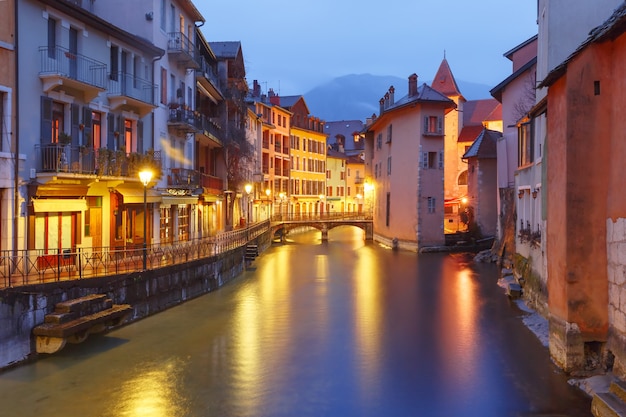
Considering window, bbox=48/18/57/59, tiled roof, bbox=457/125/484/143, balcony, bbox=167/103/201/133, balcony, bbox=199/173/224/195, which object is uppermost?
tiled roof, bbox=457/125/484/143

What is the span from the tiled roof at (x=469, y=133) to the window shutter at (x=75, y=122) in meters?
57.3

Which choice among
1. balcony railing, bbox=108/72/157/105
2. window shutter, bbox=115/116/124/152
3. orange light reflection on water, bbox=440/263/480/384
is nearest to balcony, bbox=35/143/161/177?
window shutter, bbox=115/116/124/152

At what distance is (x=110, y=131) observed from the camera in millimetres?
22344

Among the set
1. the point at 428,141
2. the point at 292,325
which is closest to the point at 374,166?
the point at 428,141

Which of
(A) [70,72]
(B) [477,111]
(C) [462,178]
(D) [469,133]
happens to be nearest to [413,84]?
(D) [469,133]

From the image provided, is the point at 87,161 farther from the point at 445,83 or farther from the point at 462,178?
the point at 445,83

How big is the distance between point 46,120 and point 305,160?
59278 mm

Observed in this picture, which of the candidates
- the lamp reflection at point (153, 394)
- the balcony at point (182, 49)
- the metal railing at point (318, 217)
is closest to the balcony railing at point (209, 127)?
the balcony at point (182, 49)

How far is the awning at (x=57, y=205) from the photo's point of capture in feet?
59.8

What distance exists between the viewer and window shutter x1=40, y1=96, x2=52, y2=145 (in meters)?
18.2

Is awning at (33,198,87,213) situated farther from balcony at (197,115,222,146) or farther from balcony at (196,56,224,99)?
balcony at (196,56,224,99)

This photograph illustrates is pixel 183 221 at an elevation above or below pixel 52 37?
below

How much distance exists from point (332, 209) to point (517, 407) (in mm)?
75386

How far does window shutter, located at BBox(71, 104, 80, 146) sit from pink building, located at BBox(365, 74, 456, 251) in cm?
3211
